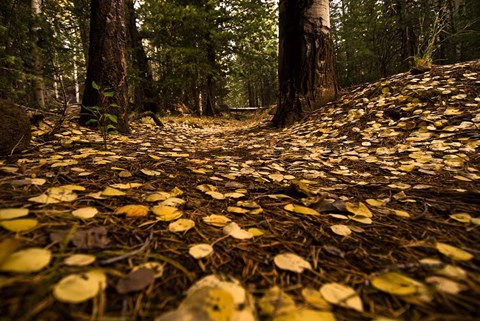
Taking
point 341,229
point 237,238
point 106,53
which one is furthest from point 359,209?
point 106,53

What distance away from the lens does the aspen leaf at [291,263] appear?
666 millimetres

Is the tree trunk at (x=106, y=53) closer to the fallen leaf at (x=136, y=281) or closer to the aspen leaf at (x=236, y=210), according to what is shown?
the aspen leaf at (x=236, y=210)

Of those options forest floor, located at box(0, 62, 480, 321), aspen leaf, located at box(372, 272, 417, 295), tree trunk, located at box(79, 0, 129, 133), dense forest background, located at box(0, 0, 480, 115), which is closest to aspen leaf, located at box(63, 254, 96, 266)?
forest floor, located at box(0, 62, 480, 321)

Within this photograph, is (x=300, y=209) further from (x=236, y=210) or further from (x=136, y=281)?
(x=136, y=281)

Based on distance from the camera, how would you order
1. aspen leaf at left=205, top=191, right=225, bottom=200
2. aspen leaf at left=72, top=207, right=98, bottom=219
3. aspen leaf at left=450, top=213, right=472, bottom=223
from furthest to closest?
aspen leaf at left=205, top=191, right=225, bottom=200
aspen leaf at left=450, top=213, right=472, bottom=223
aspen leaf at left=72, top=207, right=98, bottom=219

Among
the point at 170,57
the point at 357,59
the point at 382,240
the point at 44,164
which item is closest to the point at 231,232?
the point at 382,240

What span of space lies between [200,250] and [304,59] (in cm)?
334

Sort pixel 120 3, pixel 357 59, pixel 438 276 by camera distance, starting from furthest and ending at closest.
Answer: pixel 357 59
pixel 120 3
pixel 438 276

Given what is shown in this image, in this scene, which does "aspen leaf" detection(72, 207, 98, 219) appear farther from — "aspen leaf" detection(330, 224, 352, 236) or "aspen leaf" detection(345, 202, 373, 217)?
"aspen leaf" detection(345, 202, 373, 217)

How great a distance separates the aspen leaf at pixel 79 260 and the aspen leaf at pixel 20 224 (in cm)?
19

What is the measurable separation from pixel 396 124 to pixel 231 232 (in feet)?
7.74

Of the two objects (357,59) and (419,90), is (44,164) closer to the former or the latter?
(419,90)

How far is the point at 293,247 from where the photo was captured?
0.79 meters

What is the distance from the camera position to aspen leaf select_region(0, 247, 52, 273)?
0.52m
